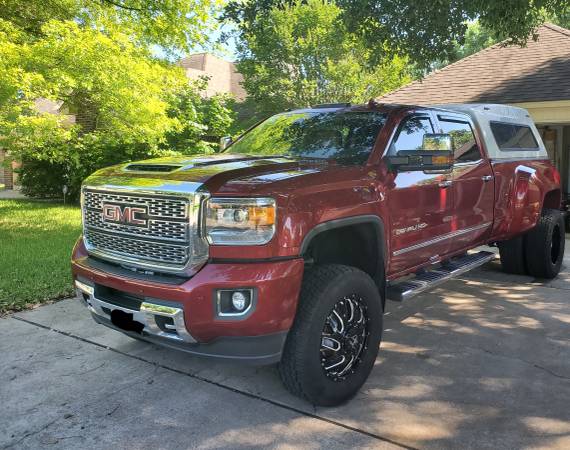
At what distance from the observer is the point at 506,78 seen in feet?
41.7

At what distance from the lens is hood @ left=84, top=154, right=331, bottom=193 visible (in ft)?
10.5

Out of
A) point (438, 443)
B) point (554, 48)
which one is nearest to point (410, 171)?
point (438, 443)

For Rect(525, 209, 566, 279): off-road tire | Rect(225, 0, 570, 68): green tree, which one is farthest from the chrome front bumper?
Rect(225, 0, 570, 68): green tree

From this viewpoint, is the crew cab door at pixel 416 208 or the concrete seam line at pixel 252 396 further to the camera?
the crew cab door at pixel 416 208

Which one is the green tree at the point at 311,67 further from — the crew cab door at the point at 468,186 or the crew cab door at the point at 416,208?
the crew cab door at the point at 416,208

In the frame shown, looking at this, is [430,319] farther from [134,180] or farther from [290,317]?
[134,180]

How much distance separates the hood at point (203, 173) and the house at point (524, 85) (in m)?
8.95

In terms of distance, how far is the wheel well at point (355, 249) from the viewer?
383cm

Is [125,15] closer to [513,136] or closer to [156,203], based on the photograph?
[513,136]

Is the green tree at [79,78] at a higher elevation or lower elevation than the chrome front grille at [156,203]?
higher

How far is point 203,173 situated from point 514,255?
4988 millimetres

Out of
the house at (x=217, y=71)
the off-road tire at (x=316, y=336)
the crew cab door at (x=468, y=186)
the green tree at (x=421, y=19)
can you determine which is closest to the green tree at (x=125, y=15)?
the green tree at (x=421, y=19)

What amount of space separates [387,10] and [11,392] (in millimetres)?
6546

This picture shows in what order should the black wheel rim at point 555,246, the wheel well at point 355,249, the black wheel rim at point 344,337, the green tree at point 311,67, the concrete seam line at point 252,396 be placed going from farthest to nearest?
the green tree at point 311,67 → the black wheel rim at point 555,246 → the wheel well at point 355,249 → the black wheel rim at point 344,337 → the concrete seam line at point 252,396
